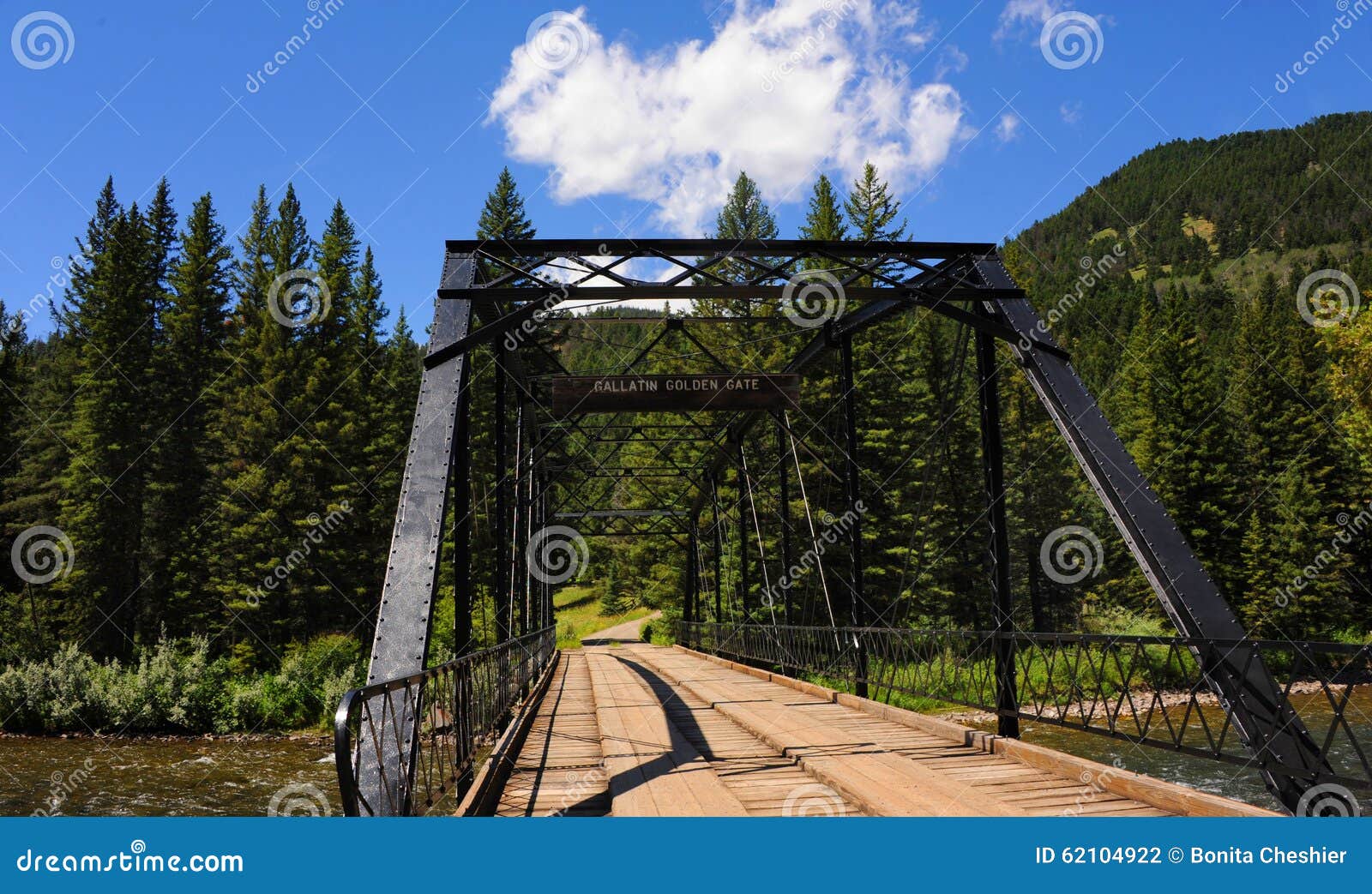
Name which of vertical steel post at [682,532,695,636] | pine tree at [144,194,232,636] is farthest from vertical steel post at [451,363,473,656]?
pine tree at [144,194,232,636]

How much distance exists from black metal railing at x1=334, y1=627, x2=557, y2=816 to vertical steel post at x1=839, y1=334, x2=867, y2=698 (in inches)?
211

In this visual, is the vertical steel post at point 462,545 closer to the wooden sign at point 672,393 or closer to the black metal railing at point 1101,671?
the wooden sign at point 672,393

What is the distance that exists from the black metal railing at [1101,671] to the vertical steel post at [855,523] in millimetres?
71

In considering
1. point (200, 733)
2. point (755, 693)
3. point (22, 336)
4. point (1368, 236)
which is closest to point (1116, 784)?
point (755, 693)

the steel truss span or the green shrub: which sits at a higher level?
the steel truss span

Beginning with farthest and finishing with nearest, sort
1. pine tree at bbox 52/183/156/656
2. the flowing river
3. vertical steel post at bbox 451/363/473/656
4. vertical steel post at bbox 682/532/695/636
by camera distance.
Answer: vertical steel post at bbox 682/532/695/636
pine tree at bbox 52/183/156/656
the flowing river
vertical steel post at bbox 451/363/473/656

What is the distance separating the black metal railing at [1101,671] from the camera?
478 cm

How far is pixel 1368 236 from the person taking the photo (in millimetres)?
136375

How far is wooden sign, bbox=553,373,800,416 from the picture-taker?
13.0m

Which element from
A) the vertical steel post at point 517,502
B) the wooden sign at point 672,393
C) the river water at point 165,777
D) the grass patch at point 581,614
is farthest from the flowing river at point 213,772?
the grass patch at point 581,614

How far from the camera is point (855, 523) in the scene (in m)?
11.7

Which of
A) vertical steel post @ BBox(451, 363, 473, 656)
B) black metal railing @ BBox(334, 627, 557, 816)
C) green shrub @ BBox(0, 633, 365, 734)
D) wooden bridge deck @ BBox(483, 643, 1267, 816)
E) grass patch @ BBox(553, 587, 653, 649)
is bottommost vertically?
grass patch @ BBox(553, 587, 653, 649)

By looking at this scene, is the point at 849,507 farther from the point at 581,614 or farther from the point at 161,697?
the point at 581,614

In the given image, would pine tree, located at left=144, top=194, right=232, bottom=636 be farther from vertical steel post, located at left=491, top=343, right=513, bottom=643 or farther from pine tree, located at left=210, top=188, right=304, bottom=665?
vertical steel post, located at left=491, top=343, right=513, bottom=643
